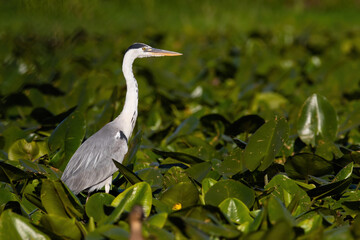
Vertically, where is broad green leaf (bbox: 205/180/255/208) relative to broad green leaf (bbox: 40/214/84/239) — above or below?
below

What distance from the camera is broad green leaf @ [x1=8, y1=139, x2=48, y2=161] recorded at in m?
2.53

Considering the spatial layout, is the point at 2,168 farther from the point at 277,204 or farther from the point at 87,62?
the point at 87,62

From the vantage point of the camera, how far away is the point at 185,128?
2.92 m

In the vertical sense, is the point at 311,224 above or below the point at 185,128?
above

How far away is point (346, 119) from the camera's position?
289 cm

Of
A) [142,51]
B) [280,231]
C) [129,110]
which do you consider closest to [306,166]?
[280,231]

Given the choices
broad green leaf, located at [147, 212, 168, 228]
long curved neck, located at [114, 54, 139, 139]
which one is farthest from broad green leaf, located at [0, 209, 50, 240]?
long curved neck, located at [114, 54, 139, 139]

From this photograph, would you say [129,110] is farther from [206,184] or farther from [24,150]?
[206,184]

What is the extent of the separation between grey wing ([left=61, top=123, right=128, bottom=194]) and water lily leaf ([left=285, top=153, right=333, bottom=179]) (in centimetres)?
98

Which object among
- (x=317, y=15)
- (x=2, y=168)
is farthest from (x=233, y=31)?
(x=2, y=168)

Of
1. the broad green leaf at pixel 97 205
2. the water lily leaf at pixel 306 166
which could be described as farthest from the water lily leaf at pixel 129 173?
the water lily leaf at pixel 306 166

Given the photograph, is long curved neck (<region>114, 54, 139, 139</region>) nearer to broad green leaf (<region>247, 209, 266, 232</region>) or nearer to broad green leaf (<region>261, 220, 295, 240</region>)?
broad green leaf (<region>247, 209, 266, 232</region>)

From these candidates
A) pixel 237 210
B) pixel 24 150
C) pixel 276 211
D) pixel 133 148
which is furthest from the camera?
pixel 24 150

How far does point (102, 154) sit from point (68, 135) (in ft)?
1.18
